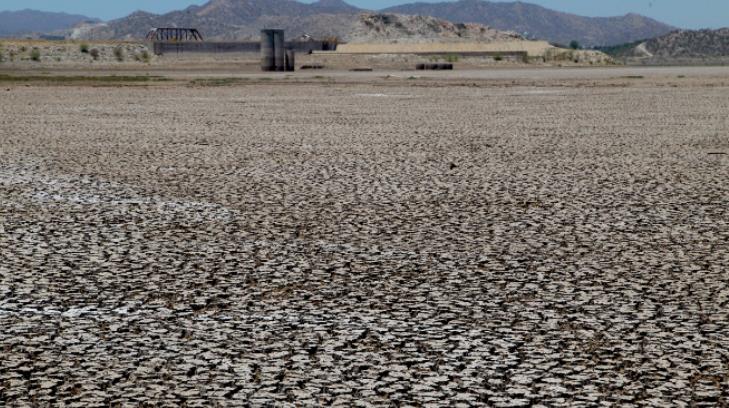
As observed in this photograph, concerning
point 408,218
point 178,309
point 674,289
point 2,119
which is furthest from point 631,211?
point 2,119

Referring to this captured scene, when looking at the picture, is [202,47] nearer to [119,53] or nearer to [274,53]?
[119,53]

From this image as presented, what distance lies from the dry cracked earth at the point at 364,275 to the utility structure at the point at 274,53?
5108cm

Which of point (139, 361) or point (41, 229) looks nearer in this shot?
point (139, 361)

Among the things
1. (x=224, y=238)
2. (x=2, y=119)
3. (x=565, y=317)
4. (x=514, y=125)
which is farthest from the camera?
(x=2, y=119)

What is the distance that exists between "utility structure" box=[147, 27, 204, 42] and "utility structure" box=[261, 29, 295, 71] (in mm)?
83813

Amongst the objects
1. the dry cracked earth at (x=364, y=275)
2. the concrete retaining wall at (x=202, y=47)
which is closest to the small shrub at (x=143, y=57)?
the concrete retaining wall at (x=202, y=47)

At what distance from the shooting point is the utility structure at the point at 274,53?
65125 millimetres

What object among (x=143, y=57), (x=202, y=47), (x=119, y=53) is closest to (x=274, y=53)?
(x=143, y=57)

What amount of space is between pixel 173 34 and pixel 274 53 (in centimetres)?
11016

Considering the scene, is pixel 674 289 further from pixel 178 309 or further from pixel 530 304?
pixel 178 309

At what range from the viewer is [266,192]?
10188 millimetres

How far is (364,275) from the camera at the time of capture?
21.5ft

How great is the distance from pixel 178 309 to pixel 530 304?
1984 millimetres

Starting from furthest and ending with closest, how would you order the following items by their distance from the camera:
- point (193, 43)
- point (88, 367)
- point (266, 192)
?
point (193, 43) < point (266, 192) < point (88, 367)
